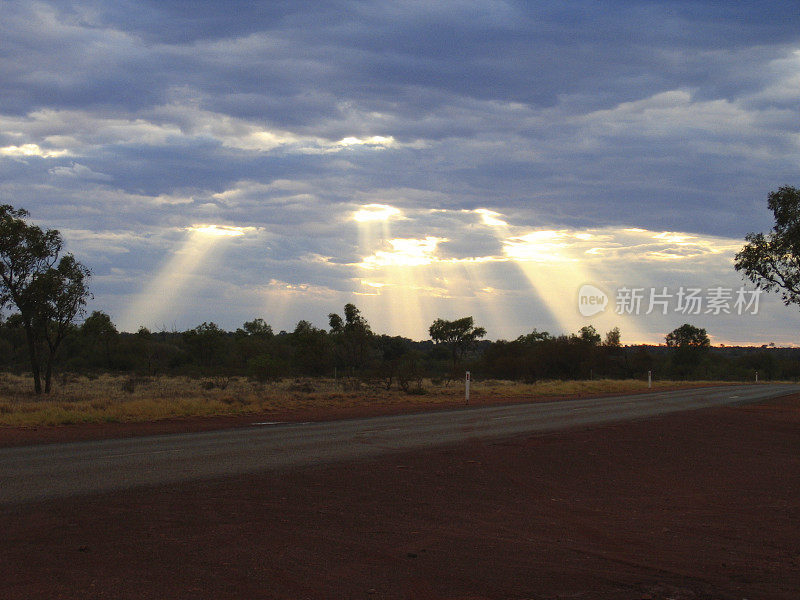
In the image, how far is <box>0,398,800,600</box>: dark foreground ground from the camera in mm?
5676

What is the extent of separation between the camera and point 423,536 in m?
7.28

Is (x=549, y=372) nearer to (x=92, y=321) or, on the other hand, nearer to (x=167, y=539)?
(x=92, y=321)

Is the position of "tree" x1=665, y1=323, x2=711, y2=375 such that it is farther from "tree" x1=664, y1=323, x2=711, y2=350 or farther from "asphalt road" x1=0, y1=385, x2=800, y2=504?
"asphalt road" x1=0, y1=385, x2=800, y2=504

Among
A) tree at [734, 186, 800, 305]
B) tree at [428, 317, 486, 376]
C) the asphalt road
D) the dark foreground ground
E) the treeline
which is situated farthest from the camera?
tree at [428, 317, 486, 376]

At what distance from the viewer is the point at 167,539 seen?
264 inches

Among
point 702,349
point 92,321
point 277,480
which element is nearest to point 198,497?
point 277,480

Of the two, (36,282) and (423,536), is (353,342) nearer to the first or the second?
(36,282)

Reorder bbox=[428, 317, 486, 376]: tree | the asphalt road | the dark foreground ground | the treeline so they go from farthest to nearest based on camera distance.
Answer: bbox=[428, 317, 486, 376]: tree < the treeline < the asphalt road < the dark foreground ground

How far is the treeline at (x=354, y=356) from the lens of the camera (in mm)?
61691

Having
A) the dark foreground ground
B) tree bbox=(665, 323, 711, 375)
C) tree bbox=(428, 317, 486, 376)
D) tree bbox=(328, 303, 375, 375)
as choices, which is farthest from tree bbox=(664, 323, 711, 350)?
the dark foreground ground

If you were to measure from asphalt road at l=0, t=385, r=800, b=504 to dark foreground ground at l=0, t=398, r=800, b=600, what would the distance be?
101 centimetres

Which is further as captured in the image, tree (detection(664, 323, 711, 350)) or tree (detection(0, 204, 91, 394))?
tree (detection(664, 323, 711, 350))

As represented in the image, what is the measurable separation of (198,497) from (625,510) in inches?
211

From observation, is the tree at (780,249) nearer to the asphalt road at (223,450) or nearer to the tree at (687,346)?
the asphalt road at (223,450)
